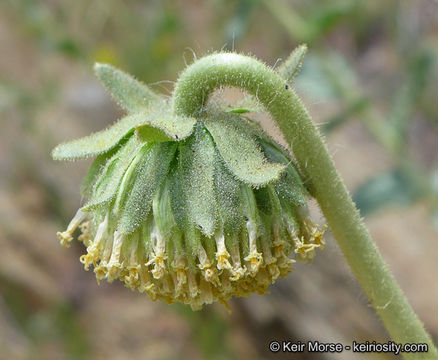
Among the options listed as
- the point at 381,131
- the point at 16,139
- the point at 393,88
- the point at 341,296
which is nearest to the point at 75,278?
the point at 16,139

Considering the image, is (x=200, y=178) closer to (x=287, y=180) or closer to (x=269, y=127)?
(x=287, y=180)

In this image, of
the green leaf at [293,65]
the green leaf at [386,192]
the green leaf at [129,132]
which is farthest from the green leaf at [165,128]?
the green leaf at [386,192]

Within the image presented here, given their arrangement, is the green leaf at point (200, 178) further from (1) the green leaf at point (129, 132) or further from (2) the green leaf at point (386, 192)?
(2) the green leaf at point (386, 192)

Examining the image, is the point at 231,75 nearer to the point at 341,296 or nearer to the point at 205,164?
the point at 205,164

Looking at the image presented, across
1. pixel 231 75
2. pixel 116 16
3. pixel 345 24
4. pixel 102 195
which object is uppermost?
pixel 345 24

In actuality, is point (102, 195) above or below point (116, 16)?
below

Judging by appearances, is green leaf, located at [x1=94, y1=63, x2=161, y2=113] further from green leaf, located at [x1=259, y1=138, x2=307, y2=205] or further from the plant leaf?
green leaf, located at [x1=259, y1=138, x2=307, y2=205]

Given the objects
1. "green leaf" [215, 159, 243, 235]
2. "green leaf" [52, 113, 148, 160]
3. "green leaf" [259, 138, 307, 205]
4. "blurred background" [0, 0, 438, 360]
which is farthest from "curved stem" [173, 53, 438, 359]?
"blurred background" [0, 0, 438, 360]
